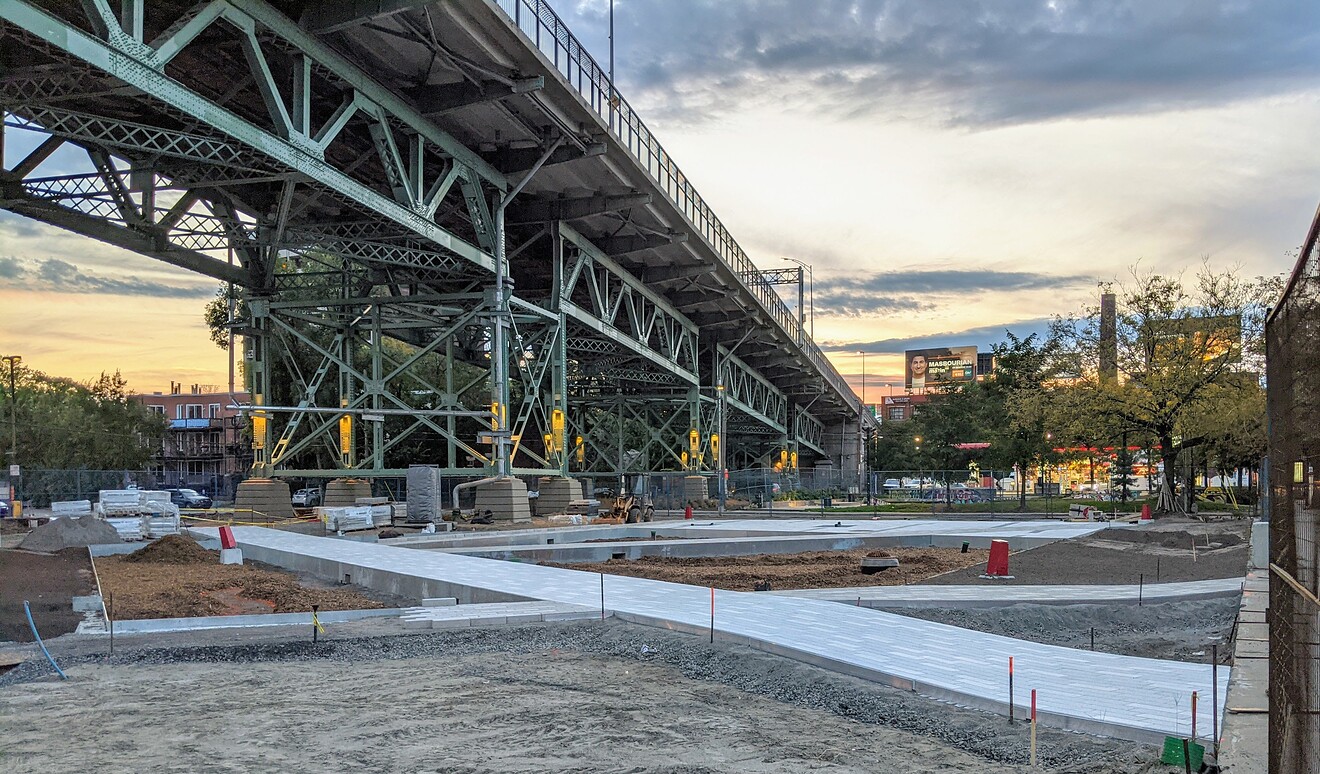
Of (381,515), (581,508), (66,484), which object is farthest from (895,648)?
(66,484)

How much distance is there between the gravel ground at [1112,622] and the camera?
12523 millimetres

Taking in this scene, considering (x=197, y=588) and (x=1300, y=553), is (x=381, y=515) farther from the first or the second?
(x=1300, y=553)

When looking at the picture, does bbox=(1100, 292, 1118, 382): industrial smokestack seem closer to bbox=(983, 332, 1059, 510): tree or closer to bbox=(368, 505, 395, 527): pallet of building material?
bbox=(983, 332, 1059, 510): tree

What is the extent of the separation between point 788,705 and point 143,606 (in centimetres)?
1132

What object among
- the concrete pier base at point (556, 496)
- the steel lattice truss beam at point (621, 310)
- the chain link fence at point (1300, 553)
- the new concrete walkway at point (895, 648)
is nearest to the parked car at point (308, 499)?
the steel lattice truss beam at point (621, 310)

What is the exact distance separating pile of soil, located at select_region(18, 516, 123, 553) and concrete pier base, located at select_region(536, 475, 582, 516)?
56.2 ft

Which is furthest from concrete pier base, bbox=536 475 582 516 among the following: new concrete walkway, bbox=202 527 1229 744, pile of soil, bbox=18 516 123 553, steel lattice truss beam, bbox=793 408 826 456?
steel lattice truss beam, bbox=793 408 826 456

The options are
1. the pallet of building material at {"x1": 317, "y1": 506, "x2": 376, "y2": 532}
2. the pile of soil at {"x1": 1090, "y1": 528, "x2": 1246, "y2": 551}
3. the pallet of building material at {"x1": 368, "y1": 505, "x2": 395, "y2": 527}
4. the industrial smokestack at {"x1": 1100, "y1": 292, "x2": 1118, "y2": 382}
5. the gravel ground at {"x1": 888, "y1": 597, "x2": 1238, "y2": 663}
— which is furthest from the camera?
the industrial smokestack at {"x1": 1100, "y1": 292, "x2": 1118, "y2": 382}

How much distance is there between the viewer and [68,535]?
87.4 ft

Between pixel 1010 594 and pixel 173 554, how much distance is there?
17733 millimetres

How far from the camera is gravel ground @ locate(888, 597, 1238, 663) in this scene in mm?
12523

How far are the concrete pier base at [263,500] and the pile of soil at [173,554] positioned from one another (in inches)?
531

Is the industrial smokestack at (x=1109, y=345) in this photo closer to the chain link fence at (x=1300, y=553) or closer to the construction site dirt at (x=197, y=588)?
the construction site dirt at (x=197, y=588)

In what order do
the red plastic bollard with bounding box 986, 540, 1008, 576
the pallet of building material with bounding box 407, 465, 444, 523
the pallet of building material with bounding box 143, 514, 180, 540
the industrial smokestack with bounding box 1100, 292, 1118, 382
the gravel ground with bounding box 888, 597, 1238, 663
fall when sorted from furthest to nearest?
the industrial smokestack with bounding box 1100, 292, 1118, 382 → the pallet of building material with bounding box 407, 465, 444, 523 → the pallet of building material with bounding box 143, 514, 180, 540 → the red plastic bollard with bounding box 986, 540, 1008, 576 → the gravel ground with bounding box 888, 597, 1238, 663
